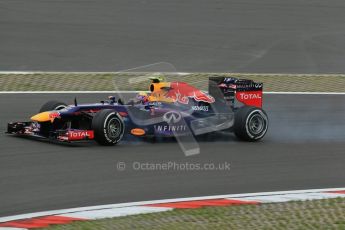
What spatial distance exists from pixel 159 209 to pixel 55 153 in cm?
269

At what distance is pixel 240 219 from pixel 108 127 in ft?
11.6

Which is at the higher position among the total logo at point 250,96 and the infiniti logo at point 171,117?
the total logo at point 250,96

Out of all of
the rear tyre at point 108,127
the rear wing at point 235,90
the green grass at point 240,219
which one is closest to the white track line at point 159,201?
the green grass at point 240,219

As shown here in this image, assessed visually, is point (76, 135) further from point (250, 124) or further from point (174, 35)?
point (174, 35)

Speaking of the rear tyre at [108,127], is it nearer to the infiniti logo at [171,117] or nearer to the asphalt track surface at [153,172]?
→ the asphalt track surface at [153,172]

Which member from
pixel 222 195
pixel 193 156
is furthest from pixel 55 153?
pixel 222 195

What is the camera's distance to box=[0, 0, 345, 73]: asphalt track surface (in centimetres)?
1628

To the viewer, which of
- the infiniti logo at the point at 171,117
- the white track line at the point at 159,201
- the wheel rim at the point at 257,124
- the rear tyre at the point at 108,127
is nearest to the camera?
the white track line at the point at 159,201

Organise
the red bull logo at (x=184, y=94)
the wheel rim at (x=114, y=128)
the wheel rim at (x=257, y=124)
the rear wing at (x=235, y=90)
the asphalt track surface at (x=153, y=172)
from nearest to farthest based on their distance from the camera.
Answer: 1. the asphalt track surface at (x=153, y=172)
2. the wheel rim at (x=114, y=128)
3. the red bull logo at (x=184, y=94)
4. the wheel rim at (x=257, y=124)
5. the rear wing at (x=235, y=90)

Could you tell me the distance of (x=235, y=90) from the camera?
36.2 ft

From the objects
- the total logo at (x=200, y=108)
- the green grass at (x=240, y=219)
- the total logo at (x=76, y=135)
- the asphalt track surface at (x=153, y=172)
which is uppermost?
the total logo at (x=200, y=108)

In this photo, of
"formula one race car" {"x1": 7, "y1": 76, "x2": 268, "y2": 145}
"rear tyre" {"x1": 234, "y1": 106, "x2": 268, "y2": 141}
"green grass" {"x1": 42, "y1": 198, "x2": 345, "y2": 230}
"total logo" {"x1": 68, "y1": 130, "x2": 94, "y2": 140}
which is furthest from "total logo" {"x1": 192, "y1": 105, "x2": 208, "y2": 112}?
"green grass" {"x1": 42, "y1": 198, "x2": 345, "y2": 230}

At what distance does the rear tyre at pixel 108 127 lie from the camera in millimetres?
9629

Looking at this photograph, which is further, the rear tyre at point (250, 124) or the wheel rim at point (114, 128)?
the rear tyre at point (250, 124)
